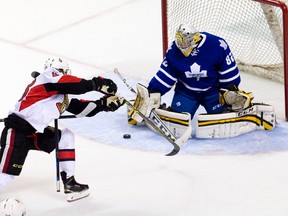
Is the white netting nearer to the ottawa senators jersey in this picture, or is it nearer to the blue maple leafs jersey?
the blue maple leafs jersey

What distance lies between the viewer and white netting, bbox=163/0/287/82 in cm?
568

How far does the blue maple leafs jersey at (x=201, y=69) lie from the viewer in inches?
197

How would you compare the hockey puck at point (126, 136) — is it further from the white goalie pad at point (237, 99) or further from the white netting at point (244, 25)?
the white netting at point (244, 25)

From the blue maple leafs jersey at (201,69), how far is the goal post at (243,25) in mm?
593

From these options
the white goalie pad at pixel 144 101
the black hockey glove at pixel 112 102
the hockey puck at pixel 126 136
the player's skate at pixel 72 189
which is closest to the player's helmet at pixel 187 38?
the white goalie pad at pixel 144 101

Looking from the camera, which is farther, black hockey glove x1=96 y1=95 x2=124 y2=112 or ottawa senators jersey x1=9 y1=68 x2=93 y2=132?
black hockey glove x1=96 y1=95 x2=124 y2=112

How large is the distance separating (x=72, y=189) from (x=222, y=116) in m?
0.99

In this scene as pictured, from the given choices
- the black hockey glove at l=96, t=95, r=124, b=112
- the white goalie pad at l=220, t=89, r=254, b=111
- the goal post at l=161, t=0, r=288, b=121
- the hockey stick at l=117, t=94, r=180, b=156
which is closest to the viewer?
the black hockey glove at l=96, t=95, r=124, b=112

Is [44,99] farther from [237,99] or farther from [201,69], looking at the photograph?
[237,99]

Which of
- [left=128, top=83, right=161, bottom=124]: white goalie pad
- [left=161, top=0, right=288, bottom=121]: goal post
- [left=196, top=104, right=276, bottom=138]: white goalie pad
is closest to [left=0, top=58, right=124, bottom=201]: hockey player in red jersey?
[left=128, top=83, right=161, bottom=124]: white goalie pad

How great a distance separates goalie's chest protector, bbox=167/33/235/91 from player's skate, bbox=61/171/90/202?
96 cm

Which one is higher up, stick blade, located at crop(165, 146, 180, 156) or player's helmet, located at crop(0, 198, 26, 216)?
stick blade, located at crop(165, 146, 180, 156)

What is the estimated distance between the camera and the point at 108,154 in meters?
4.91

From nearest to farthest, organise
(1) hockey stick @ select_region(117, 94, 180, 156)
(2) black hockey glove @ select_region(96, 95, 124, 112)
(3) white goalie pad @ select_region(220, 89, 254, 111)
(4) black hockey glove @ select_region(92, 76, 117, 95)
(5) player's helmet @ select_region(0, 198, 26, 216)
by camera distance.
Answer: (5) player's helmet @ select_region(0, 198, 26, 216), (4) black hockey glove @ select_region(92, 76, 117, 95), (2) black hockey glove @ select_region(96, 95, 124, 112), (1) hockey stick @ select_region(117, 94, 180, 156), (3) white goalie pad @ select_region(220, 89, 254, 111)
